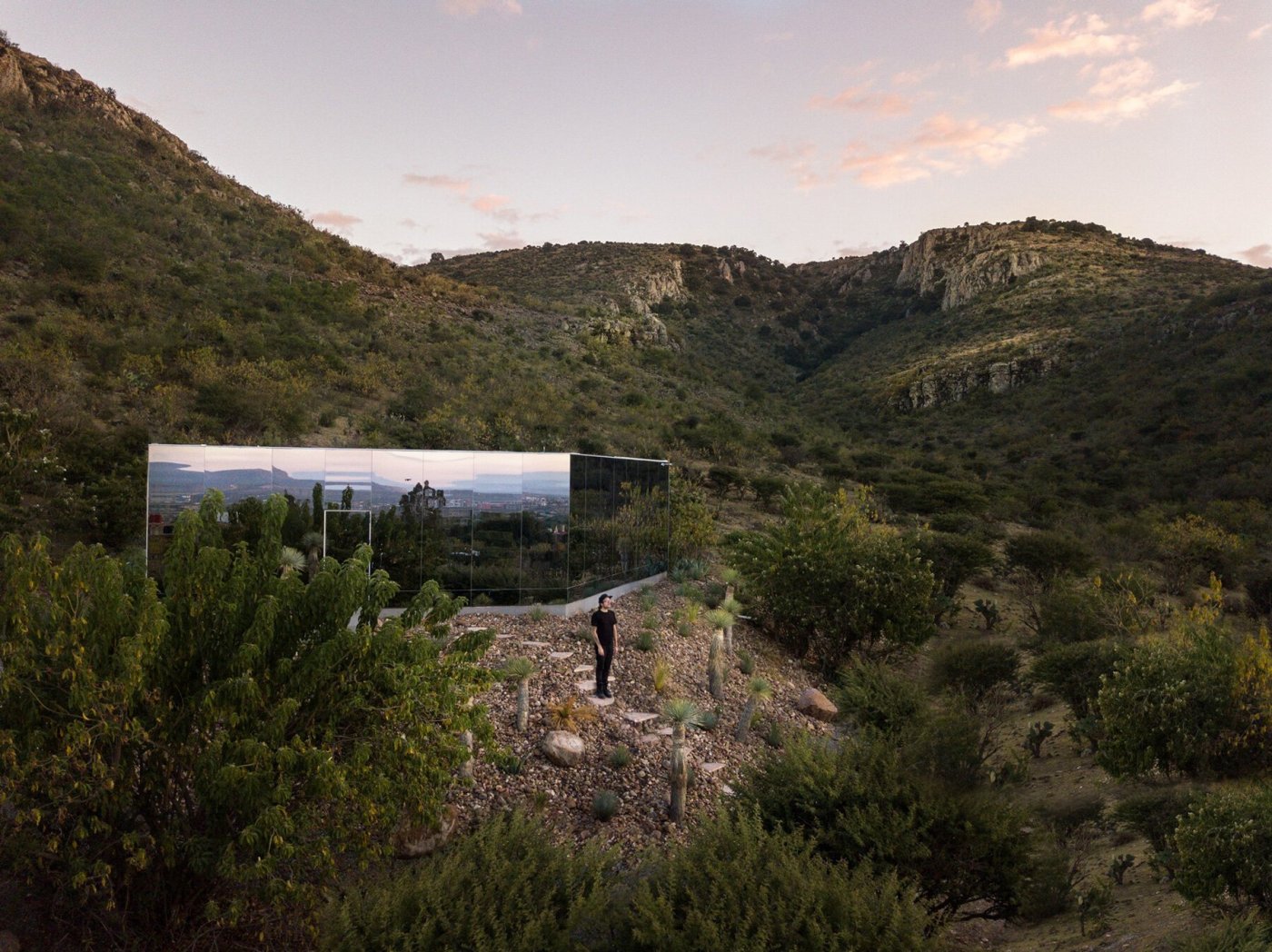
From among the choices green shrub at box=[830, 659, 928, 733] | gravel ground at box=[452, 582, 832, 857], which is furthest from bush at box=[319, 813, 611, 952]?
green shrub at box=[830, 659, 928, 733]

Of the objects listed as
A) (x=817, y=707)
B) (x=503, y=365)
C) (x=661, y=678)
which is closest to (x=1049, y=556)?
(x=817, y=707)

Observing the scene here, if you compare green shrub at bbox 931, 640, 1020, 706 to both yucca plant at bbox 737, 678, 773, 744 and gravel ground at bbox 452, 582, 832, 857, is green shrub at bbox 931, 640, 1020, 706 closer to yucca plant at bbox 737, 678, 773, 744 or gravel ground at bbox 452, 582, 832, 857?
gravel ground at bbox 452, 582, 832, 857

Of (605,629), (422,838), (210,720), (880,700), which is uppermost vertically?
(210,720)

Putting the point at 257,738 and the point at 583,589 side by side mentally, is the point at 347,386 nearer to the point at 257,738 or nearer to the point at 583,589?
the point at 583,589

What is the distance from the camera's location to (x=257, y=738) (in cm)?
546

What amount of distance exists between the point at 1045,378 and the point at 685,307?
3925 centimetres

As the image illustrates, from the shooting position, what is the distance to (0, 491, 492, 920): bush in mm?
5152

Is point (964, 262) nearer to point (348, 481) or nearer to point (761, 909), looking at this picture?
point (348, 481)

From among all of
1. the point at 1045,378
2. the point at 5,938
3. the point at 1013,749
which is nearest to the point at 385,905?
the point at 5,938

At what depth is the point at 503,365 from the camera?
136 ft

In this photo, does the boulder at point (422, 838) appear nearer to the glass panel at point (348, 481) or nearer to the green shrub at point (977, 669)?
the glass panel at point (348, 481)

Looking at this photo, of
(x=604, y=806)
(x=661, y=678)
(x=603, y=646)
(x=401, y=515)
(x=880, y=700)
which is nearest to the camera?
(x=604, y=806)

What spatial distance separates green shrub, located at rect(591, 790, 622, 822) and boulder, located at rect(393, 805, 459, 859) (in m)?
1.96

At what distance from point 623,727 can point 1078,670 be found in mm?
9687
